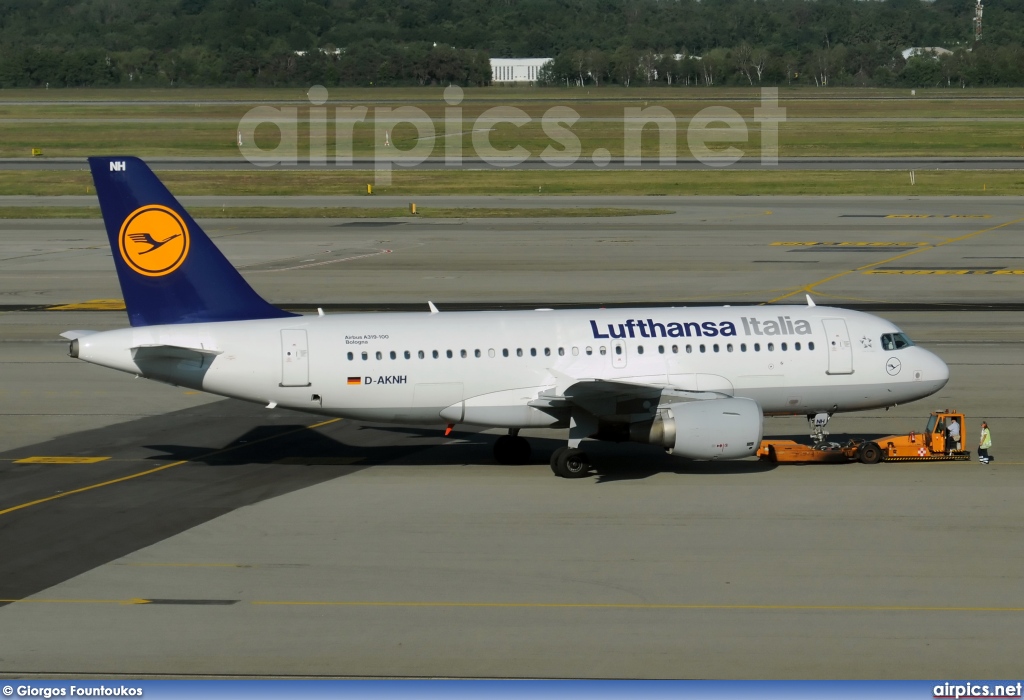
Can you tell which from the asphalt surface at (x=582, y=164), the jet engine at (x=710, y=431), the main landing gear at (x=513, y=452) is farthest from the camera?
the asphalt surface at (x=582, y=164)

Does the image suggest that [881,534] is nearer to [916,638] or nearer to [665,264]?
[916,638]

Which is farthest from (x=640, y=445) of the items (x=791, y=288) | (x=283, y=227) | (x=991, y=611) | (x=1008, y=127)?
(x=1008, y=127)

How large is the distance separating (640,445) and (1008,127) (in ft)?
471

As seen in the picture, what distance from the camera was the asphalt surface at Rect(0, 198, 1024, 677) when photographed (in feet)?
66.0

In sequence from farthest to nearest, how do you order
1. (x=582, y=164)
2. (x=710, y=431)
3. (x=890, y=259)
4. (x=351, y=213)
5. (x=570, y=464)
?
(x=582, y=164) → (x=351, y=213) → (x=890, y=259) → (x=570, y=464) → (x=710, y=431)

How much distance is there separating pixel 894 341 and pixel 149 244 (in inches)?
789

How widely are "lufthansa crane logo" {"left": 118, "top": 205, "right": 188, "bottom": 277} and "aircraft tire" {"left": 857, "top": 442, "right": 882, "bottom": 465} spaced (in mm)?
18611

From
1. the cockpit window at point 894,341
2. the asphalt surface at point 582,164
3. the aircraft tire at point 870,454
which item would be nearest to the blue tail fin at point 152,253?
the aircraft tire at point 870,454

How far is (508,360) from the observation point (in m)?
31.8

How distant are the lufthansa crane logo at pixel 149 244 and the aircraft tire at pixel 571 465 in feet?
36.7

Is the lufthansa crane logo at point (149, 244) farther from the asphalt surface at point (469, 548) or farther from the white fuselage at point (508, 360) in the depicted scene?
the asphalt surface at point (469, 548)

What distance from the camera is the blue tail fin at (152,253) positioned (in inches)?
1244

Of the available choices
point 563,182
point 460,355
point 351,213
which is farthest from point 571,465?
point 563,182

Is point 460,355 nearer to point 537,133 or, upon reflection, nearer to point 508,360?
point 508,360
